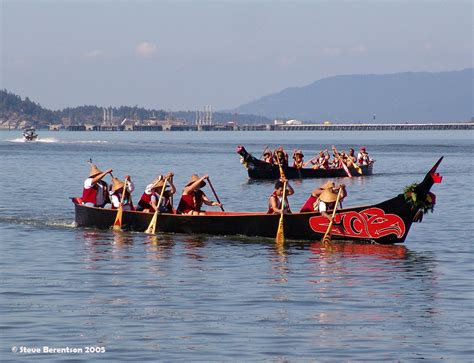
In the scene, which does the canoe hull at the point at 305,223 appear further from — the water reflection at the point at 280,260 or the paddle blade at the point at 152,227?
the water reflection at the point at 280,260

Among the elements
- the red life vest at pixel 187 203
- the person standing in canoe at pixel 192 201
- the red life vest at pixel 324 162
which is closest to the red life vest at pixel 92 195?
the person standing in canoe at pixel 192 201

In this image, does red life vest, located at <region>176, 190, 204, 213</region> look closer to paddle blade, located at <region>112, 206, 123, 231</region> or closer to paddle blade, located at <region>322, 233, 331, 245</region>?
paddle blade, located at <region>112, 206, 123, 231</region>

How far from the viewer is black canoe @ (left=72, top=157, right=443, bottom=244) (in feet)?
94.3

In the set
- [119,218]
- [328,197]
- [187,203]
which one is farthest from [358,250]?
[119,218]

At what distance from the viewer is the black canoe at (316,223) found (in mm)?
28734

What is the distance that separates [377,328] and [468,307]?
110 inches

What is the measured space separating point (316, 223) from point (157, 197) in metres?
5.14

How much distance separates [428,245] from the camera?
3164cm

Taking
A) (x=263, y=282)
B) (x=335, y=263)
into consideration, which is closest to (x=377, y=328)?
(x=263, y=282)

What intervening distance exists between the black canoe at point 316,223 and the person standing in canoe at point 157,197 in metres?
0.50


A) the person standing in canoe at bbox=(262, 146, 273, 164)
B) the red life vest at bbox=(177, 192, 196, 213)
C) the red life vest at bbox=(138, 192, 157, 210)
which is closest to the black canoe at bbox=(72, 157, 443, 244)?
the red life vest at bbox=(177, 192, 196, 213)

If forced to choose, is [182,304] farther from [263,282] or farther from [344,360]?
[344,360]

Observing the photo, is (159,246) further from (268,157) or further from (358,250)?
(268,157)

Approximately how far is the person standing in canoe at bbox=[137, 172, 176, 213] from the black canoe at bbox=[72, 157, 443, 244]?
1.65 feet
